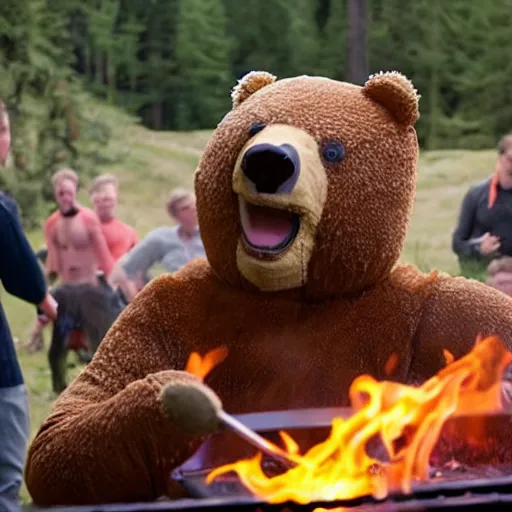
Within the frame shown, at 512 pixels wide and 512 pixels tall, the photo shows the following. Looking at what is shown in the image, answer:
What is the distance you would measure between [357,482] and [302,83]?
0.81 m

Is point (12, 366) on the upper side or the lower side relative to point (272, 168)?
lower

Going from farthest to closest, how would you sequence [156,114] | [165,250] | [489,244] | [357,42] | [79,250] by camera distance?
[156,114], [357,42], [79,250], [165,250], [489,244]

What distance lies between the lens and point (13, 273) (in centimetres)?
291

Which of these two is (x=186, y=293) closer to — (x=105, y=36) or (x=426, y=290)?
Result: (x=426, y=290)

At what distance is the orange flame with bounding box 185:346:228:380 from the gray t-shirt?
295 centimetres

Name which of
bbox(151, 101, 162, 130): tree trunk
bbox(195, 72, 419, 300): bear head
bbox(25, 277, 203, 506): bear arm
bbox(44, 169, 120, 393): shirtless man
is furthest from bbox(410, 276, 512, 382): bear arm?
bbox(151, 101, 162, 130): tree trunk

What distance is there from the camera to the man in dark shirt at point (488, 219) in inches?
190

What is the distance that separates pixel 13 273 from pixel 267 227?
4.04 feet

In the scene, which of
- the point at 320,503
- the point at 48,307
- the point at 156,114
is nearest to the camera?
the point at 320,503

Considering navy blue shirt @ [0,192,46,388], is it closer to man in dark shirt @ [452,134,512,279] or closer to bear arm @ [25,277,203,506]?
bear arm @ [25,277,203,506]

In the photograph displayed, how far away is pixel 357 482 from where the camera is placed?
5.02 feet

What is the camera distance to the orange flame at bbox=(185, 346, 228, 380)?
6.23 feet

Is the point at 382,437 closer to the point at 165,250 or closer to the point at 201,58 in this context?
the point at 165,250

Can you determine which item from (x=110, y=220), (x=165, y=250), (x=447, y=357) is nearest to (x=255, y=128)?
(x=447, y=357)
